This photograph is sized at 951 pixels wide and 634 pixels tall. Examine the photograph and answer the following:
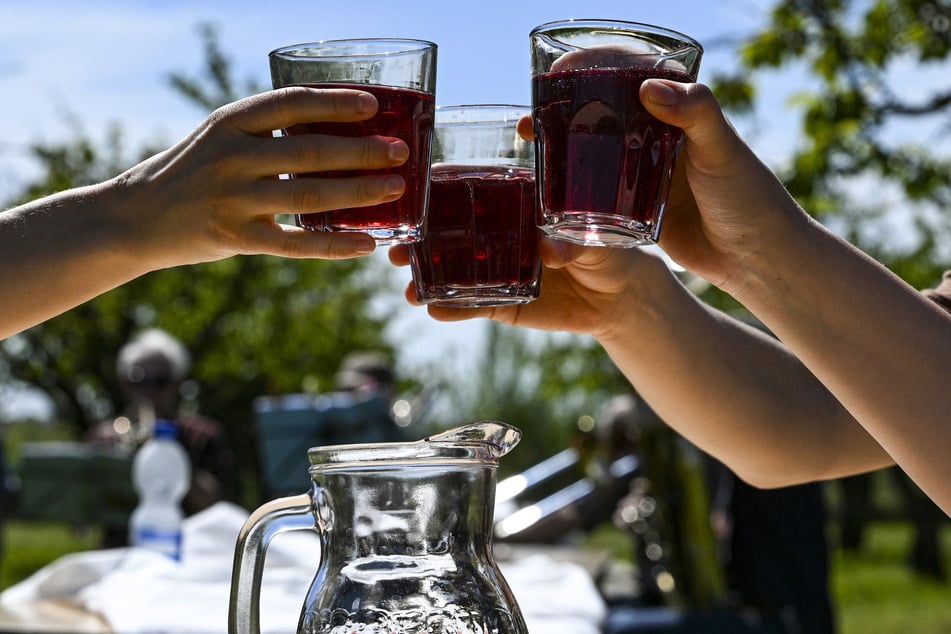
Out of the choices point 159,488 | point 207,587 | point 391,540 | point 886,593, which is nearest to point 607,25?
point 391,540

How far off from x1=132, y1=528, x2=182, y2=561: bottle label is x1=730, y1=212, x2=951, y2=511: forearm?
65.8 inches

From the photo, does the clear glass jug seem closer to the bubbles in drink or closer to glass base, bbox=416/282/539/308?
the bubbles in drink

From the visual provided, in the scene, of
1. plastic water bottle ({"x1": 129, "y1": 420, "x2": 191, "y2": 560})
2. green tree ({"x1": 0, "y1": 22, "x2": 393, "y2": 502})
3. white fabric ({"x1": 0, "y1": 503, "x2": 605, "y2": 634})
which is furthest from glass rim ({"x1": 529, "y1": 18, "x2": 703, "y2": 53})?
green tree ({"x1": 0, "y1": 22, "x2": 393, "y2": 502})

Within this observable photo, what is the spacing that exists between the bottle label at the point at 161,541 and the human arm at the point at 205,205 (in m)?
1.44

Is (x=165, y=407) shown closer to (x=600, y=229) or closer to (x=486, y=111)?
(x=486, y=111)

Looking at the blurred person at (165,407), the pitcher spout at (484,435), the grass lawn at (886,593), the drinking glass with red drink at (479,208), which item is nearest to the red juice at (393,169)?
the drinking glass with red drink at (479,208)

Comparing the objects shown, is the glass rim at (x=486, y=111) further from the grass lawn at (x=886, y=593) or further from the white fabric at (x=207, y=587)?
the grass lawn at (x=886, y=593)

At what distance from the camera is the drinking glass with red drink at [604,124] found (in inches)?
44.8

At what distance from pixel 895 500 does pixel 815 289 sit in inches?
1119

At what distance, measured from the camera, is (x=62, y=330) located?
1950 cm

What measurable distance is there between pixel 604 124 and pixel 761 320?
0.33 meters

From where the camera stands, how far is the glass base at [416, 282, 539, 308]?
4.57ft

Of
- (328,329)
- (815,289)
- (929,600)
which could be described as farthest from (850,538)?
(815,289)

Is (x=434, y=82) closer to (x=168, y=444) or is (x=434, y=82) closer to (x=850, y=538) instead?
(x=168, y=444)
